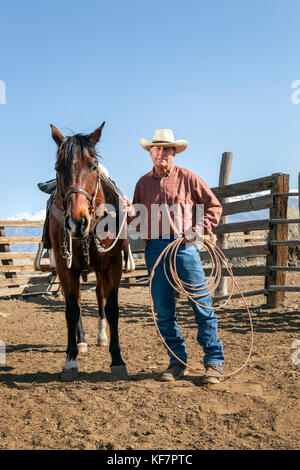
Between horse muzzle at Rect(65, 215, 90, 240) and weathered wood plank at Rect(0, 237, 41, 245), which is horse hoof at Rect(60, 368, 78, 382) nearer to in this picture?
horse muzzle at Rect(65, 215, 90, 240)

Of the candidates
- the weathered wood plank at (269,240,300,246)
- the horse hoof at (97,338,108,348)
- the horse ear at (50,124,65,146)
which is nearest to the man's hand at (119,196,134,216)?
the horse ear at (50,124,65,146)

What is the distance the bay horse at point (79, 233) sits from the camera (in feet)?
11.1

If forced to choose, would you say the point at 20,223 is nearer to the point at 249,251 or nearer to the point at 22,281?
the point at 22,281

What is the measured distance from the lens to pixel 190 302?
385 cm

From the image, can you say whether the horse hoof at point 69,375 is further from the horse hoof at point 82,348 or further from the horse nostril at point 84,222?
the horse nostril at point 84,222

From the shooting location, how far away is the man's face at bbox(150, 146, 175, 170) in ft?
12.4

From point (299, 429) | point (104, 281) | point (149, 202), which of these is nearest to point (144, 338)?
point (104, 281)

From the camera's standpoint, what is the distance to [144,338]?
5602 mm

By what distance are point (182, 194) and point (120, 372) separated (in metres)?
1.77

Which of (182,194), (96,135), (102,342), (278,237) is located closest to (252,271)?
(278,237)

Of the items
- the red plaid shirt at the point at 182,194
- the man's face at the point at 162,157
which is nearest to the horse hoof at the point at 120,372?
the red plaid shirt at the point at 182,194

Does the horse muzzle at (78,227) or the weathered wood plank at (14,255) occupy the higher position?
the horse muzzle at (78,227)
